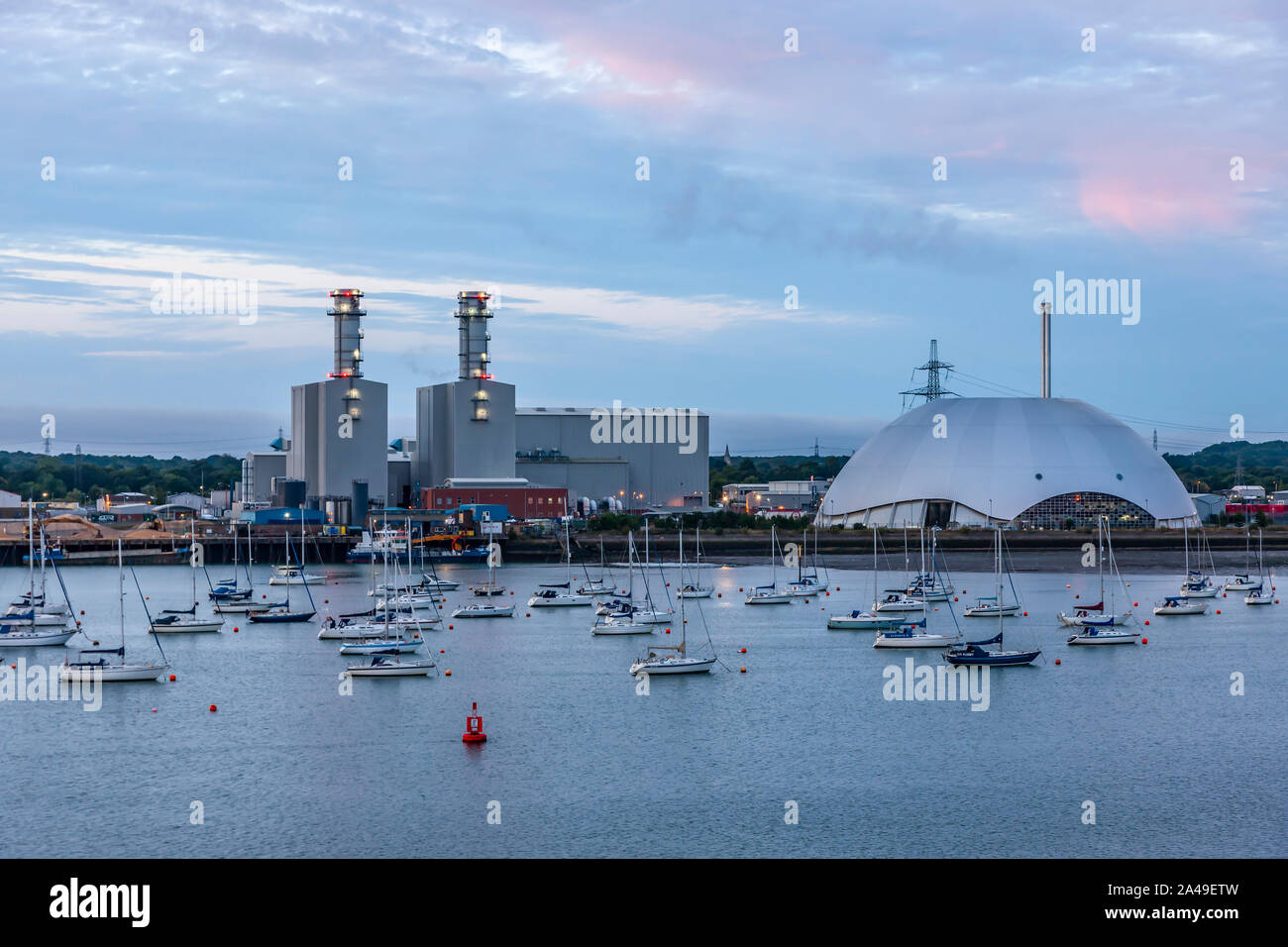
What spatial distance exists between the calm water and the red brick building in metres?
55.2

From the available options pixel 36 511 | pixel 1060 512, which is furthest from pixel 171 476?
pixel 1060 512

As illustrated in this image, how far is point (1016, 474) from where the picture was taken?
94000 millimetres

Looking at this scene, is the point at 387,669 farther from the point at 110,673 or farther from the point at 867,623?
the point at 867,623

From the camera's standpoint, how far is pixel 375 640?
44500 mm

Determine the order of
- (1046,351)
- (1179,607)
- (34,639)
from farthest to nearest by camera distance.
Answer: (1046,351), (1179,607), (34,639)

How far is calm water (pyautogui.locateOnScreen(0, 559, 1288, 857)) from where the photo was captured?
71.9 feet

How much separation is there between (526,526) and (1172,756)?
74500 mm

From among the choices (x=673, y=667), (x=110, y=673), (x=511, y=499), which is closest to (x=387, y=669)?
(x=110, y=673)

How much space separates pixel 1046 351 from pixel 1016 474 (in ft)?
63.0

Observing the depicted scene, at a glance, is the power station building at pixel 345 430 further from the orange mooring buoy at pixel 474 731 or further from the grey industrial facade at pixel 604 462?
the orange mooring buoy at pixel 474 731

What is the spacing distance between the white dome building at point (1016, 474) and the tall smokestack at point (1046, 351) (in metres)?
6.09

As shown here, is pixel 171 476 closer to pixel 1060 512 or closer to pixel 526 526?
pixel 526 526

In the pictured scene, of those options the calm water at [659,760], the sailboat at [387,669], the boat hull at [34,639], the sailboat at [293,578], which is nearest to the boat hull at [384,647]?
the calm water at [659,760]
